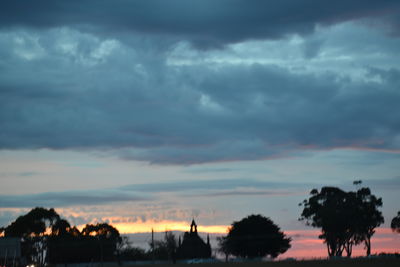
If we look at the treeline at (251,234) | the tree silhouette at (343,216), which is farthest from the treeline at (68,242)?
the tree silhouette at (343,216)

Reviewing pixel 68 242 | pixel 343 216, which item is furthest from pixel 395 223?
pixel 68 242

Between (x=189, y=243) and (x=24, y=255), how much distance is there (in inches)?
1589

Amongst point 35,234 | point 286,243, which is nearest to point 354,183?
point 286,243

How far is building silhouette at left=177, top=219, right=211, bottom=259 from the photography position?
6134 inches

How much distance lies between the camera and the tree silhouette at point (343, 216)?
450ft

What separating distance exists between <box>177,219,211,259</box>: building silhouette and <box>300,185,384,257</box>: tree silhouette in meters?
26.6

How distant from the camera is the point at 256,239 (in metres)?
138

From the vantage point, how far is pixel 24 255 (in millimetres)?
133750

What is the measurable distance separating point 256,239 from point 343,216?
17223 mm

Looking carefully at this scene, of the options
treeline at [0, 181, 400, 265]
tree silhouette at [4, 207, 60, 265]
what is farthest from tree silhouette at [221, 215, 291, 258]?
tree silhouette at [4, 207, 60, 265]

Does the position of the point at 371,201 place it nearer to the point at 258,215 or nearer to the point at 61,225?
the point at 258,215

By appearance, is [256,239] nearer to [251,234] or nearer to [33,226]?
[251,234]

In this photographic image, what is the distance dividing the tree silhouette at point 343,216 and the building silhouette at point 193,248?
2663 centimetres

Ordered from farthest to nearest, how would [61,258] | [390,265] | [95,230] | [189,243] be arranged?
[189,243]
[95,230]
[61,258]
[390,265]
